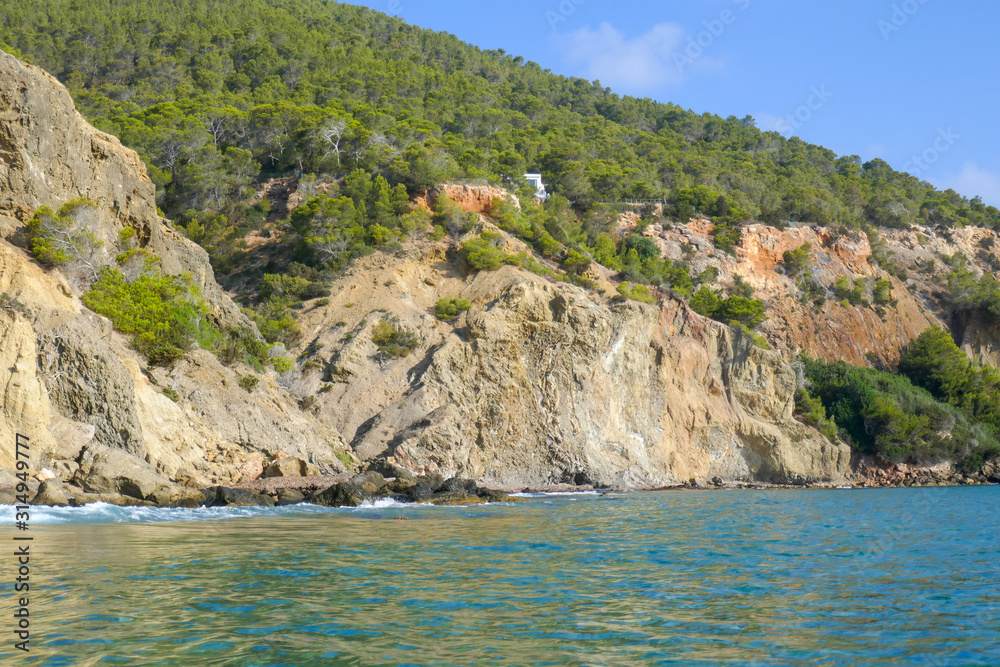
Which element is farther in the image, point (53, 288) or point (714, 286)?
point (714, 286)

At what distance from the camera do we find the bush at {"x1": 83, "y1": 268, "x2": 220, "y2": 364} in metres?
28.4

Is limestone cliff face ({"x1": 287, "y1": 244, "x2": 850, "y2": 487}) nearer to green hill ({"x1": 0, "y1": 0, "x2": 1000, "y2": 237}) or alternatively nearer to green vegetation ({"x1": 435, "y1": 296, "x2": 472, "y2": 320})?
green vegetation ({"x1": 435, "y1": 296, "x2": 472, "y2": 320})

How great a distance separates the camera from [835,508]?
26109 mm

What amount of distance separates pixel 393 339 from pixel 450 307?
3.71 meters

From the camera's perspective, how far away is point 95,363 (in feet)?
78.2

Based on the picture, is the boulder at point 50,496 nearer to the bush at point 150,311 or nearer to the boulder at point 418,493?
the bush at point 150,311

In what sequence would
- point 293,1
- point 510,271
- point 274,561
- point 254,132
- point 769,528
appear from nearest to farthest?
point 274,561
point 769,528
point 510,271
point 254,132
point 293,1

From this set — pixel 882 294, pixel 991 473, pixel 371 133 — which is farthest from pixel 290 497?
pixel 882 294

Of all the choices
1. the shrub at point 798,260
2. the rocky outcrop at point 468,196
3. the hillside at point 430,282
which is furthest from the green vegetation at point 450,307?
the shrub at point 798,260

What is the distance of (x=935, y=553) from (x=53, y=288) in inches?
1023

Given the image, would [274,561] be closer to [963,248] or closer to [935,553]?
[935,553]

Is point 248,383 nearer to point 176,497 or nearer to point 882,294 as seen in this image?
point 176,497

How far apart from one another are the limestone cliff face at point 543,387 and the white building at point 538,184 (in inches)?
697

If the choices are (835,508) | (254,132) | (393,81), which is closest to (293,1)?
(393,81)
